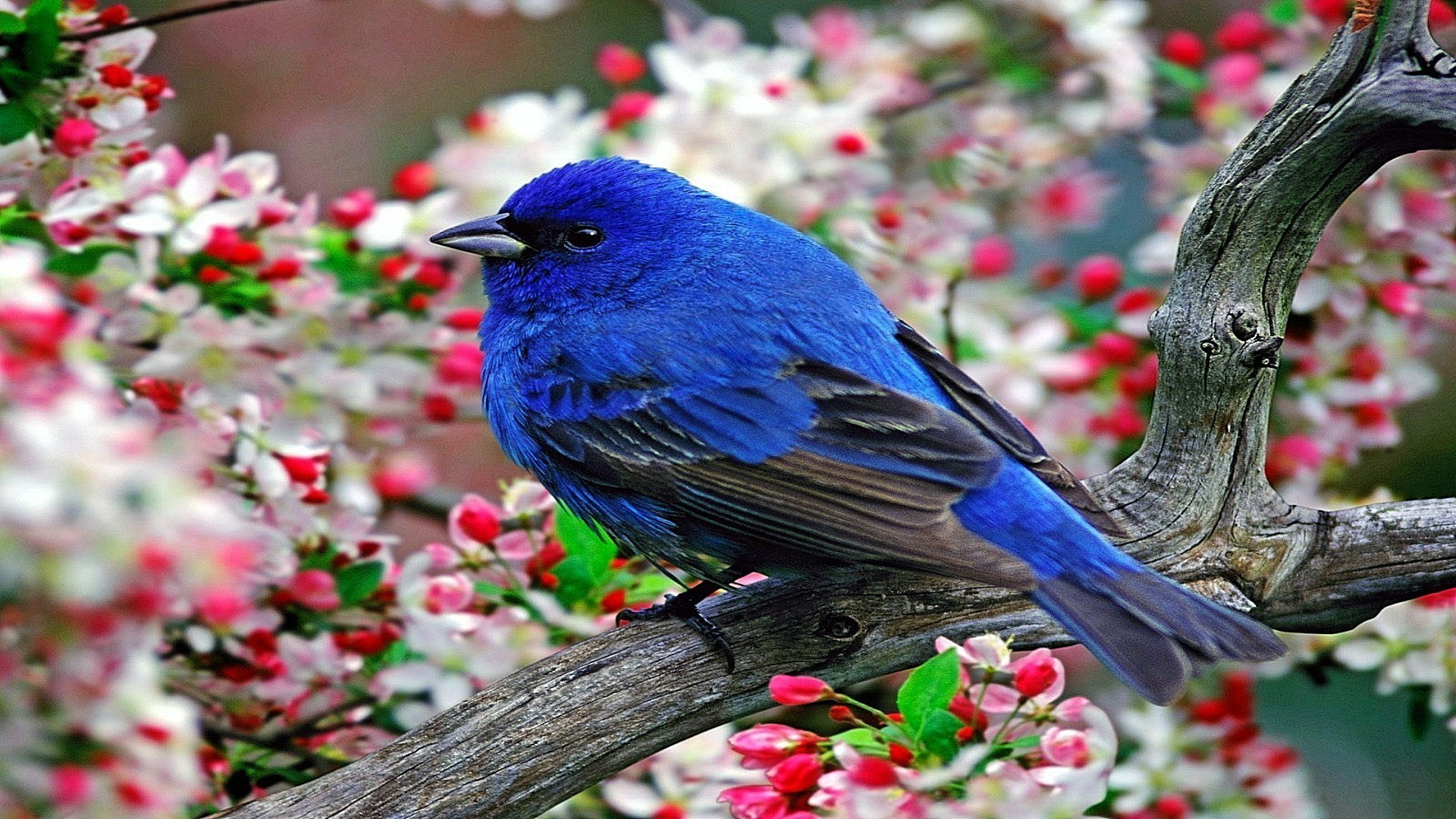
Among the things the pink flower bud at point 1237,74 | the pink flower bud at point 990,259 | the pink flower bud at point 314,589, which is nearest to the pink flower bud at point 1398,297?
the pink flower bud at point 1237,74

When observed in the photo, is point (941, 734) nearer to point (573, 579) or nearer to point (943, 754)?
point (943, 754)

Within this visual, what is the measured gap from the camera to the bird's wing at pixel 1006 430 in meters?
→ 2.75

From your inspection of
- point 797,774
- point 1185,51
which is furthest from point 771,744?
point 1185,51

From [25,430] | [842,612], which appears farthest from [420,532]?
[25,430]

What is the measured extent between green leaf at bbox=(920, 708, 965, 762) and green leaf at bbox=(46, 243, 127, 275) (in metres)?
1.74

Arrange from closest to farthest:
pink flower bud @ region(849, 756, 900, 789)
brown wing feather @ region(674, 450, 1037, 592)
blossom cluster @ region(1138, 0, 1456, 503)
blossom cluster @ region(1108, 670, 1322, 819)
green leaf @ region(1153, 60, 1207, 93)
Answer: pink flower bud @ region(849, 756, 900, 789) < brown wing feather @ region(674, 450, 1037, 592) < blossom cluster @ region(1108, 670, 1322, 819) < blossom cluster @ region(1138, 0, 1456, 503) < green leaf @ region(1153, 60, 1207, 93)

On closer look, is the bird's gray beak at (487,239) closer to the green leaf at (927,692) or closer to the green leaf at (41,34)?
the green leaf at (41,34)

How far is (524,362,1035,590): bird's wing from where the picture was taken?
2549mm

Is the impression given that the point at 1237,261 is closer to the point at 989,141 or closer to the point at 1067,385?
the point at 1067,385

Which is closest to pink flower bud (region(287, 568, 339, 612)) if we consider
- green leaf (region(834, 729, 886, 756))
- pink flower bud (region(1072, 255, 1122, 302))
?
green leaf (region(834, 729, 886, 756))

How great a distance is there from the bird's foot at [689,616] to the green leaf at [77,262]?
1196 millimetres

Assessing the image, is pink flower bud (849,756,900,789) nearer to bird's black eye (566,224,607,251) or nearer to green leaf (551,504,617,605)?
green leaf (551,504,617,605)

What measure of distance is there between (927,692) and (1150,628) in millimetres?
507

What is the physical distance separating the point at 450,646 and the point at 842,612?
2.46ft
